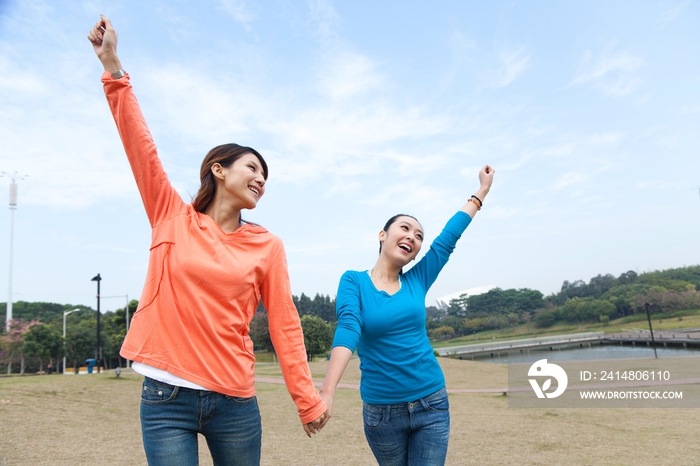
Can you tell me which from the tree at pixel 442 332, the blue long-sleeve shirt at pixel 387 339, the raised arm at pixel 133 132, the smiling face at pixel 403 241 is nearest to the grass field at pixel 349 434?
the blue long-sleeve shirt at pixel 387 339

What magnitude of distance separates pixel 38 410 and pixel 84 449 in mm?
3554

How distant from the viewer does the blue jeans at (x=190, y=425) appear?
1.66 metres

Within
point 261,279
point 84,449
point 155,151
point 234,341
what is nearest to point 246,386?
point 234,341

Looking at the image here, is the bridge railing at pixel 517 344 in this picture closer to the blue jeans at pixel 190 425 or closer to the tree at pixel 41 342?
the tree at pixel 41 342

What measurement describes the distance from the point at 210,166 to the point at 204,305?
24.7 inches

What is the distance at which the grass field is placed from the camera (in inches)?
247

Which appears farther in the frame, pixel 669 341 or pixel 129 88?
pixel 669 341

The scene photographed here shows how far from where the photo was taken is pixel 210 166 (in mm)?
2049

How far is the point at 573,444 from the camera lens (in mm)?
7133

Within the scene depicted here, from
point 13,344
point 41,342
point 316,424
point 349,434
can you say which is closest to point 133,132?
point 316,424

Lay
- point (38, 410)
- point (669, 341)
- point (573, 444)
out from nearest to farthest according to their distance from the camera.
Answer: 1. point (573, 444)
2. point (38, 410)
3. point (669, 341)

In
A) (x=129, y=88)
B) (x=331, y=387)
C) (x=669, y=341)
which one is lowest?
(x=669, y=341)

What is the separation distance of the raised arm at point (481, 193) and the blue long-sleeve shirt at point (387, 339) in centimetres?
68

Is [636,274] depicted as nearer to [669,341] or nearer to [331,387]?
[669,341]
